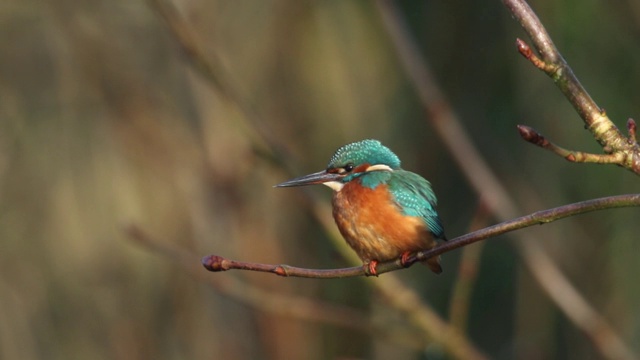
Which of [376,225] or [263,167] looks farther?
[263,167]

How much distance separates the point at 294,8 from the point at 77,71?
1.24m

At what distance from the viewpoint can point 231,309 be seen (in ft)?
14.2

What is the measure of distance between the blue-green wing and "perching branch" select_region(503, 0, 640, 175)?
100cm

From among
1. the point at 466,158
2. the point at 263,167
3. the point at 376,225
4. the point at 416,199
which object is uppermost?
the point at 263,167

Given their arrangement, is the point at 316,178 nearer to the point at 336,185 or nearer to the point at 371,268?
the point at 336,185

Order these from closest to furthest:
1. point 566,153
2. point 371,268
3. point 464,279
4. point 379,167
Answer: point 566,153 → point 371,268 → point 379,167 → point 464,279

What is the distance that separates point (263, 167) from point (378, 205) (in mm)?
2297

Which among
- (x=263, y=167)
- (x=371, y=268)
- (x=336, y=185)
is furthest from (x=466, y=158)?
(x=263, y=167)

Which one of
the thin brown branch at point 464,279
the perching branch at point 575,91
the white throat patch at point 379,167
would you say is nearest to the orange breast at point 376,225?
the white throat patch at point 379,167

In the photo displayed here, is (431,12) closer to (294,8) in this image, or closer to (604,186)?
(294,8)

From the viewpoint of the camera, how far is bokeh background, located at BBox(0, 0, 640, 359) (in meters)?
4.29

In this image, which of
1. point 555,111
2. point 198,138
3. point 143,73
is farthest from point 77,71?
point 555,111

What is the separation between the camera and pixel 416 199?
2717mm

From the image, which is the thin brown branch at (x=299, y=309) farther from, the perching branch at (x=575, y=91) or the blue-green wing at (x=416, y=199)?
the perching branch at (x=575, y=91)
